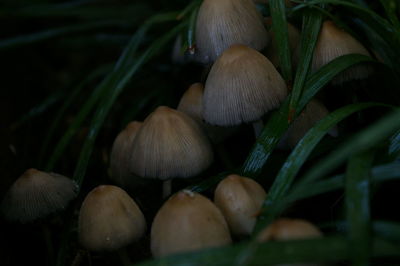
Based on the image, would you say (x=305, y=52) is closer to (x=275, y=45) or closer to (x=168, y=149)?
(x=275, y=45)

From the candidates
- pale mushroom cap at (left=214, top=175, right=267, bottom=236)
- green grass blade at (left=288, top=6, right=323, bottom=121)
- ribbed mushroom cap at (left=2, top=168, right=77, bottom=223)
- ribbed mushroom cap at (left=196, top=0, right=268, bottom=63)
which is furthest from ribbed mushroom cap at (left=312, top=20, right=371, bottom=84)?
ribbed mushroom cap at (left=2, top=168, right=77, bottom=223)

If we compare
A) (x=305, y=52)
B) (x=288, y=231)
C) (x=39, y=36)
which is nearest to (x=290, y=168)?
(x=288, y=231)

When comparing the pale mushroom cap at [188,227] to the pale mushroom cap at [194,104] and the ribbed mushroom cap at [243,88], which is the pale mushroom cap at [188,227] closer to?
the ribbed mushroom cap at [243,88]

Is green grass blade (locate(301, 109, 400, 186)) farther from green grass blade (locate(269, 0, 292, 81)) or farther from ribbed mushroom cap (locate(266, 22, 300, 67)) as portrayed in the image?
ribbed mushroom cap (locate(266, 22, 300, 67))

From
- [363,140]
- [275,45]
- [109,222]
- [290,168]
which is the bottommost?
[109,222]

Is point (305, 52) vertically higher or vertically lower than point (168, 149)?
higher

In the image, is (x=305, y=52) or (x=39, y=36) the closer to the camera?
(x=305, y=52)
